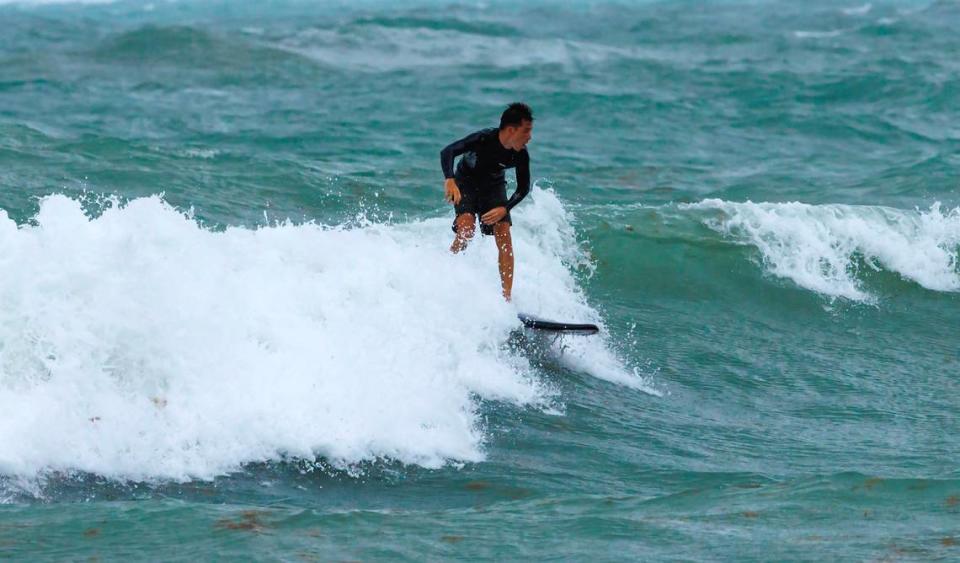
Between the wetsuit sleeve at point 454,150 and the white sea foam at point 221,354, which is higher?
the wetsuit sleeve at point 454,150

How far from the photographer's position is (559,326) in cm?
846

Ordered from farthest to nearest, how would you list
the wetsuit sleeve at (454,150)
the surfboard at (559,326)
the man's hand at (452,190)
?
1. the surfboard at (559,326)
2. the wetsuit sleeve at (454,150)
3. the man's hand at (452,190)

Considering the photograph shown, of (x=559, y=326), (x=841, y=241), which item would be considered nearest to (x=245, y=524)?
(x=559, y=326)

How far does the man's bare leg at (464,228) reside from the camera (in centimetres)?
866

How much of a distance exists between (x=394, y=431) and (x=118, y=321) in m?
1.57

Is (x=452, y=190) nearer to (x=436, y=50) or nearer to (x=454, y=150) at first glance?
(x=454, y=150)

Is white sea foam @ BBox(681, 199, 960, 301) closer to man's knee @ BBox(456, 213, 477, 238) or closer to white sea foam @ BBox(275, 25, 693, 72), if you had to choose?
man's knee @ BBox(456, 213, 477, 238)

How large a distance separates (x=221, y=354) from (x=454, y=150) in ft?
6.89

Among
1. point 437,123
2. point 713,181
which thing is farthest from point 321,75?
point 713,181

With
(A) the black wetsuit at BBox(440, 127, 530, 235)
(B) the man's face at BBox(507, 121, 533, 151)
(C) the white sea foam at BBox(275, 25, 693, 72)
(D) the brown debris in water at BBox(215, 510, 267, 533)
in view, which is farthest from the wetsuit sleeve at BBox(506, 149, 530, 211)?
(C) the white sea foam at BBox(275, 25, 693, 72)

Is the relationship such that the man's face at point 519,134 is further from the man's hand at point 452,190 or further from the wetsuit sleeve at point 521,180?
the man's hand at point 452,190

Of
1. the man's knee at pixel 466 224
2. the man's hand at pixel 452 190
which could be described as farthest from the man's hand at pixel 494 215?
the man's hand at pixel 452 190

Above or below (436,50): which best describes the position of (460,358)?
below

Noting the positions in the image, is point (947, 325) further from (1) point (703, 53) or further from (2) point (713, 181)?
(1) point (703, 53)
